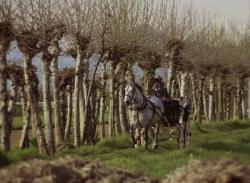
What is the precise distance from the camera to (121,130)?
32094 mm

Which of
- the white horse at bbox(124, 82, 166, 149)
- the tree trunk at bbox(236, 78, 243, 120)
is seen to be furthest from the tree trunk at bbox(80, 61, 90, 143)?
the tree trunk at bbox(236, 78, 243, 120)

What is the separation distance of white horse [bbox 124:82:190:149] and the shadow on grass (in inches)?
61.9

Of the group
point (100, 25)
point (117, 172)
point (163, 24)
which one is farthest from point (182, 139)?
point (117, 172)

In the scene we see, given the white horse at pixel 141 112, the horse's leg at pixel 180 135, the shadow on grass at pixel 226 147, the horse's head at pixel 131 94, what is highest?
the horse's head at pixel 131 94

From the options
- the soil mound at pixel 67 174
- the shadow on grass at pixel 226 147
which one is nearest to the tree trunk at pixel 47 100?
the shadow on grass at pixel 226 147

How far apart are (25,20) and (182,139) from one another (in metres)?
8.43

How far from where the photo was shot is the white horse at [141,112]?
2238cm

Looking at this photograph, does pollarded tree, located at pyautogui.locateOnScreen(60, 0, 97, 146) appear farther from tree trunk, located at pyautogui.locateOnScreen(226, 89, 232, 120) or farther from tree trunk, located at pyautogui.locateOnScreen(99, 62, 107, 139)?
tree trunk, located at pyautogui.locateOnScreen(226, 89, 232, 120)

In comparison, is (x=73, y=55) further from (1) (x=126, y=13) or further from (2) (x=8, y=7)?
(2) (x=8, y=7)

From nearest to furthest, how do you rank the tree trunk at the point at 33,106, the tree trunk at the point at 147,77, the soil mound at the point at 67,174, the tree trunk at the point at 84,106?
the soil mound at the point at 67,174 < the tree trunk at the point at 33,106 < the tree trunk at the point at 84,106 < the tree trunk at the point at 147,77

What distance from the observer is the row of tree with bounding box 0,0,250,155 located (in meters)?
20.0

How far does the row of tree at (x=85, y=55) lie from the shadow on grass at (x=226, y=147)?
559 centimetres

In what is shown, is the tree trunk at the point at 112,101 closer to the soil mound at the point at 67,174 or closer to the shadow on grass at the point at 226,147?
the shadow on grass at the point at 226,147

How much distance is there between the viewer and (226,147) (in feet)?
71.5
